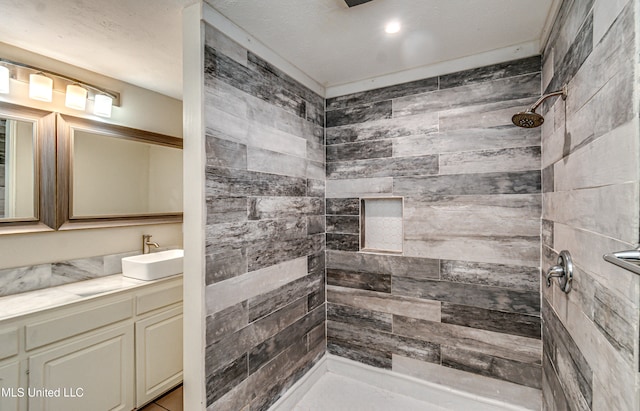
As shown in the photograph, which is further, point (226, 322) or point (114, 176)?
point (114, 176)

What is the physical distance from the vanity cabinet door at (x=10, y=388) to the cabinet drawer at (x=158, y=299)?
0.61 m

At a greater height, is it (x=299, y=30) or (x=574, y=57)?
(x=299, y=30)

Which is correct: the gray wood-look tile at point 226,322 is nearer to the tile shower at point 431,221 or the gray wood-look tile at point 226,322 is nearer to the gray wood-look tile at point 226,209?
the tile shower at point 431,221

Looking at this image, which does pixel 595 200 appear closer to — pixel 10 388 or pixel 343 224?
pixel 343 224

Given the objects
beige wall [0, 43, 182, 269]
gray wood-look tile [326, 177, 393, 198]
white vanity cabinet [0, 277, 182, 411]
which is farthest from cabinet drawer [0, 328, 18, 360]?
gray wood-look tile [326, 177, 393, 198]

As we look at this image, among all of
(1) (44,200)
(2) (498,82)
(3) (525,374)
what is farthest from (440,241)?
(1) (44,200)

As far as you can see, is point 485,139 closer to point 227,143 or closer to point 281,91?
point 281,91

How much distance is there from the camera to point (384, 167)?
2.31m

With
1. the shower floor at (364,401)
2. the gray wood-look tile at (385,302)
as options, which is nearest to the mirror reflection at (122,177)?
the gray wood-look tile at (385,302)

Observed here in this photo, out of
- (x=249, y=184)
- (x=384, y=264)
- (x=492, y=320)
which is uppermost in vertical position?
(x=249, y=184)

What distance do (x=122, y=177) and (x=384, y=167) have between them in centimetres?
214

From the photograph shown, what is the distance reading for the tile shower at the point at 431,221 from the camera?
1.02 m

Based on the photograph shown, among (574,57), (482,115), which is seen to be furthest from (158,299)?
(574,57)

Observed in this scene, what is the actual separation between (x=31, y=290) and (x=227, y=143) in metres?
1.65
